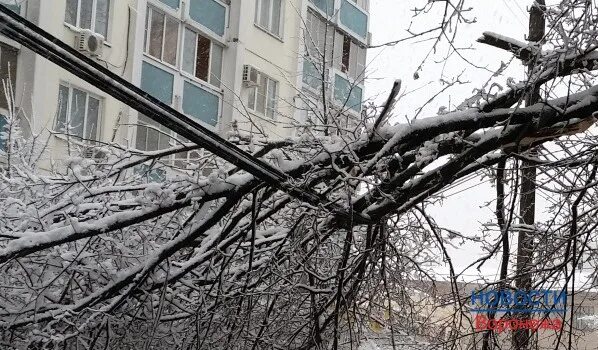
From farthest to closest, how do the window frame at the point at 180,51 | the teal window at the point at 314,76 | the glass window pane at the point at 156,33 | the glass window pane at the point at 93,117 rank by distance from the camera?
1. the glass window pane at the point at 156,33
2. the window frame at the point at 180,51
3. the glass window pane at the point at 93,117
4. the teal window at the point at 314,76

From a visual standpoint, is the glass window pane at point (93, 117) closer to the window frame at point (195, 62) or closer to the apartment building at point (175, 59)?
the apartment building at point (175, 59)

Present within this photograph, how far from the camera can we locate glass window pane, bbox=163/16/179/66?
60.5ft

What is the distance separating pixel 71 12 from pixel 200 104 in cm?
390

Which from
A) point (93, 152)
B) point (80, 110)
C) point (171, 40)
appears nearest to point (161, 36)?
point (171, 40)

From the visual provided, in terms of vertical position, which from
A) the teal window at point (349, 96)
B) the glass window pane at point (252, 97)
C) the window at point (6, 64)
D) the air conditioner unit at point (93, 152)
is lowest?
the air conditioner unit at point (93, 152)

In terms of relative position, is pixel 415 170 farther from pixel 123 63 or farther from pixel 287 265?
pixel 123 63

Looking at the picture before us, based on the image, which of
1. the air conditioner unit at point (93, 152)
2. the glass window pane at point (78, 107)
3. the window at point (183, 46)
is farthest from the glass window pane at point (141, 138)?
the air conditioner unit at point (93, 152)

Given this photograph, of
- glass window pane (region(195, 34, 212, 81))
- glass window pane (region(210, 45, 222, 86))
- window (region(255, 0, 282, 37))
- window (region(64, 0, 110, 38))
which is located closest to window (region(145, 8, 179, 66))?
glass window pane (region(195, 34, 212, 81))

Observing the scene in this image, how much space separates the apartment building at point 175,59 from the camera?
14.3 m

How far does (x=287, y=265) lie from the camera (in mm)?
7773

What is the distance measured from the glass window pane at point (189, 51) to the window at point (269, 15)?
2823mm

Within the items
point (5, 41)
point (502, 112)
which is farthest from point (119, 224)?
point (5, 41)

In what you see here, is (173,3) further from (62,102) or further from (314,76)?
(314,76)

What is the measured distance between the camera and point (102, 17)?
1658cm
